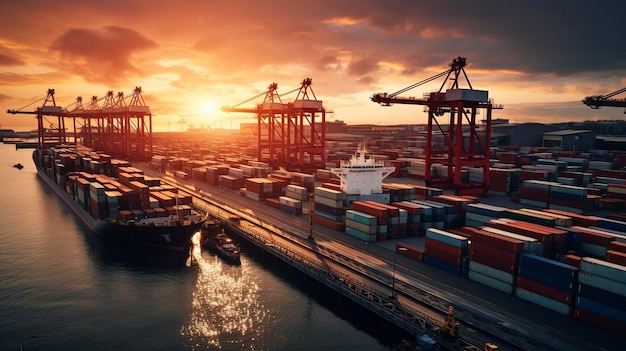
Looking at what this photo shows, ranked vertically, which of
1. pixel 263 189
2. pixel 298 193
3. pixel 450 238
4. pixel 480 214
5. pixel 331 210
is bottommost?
pixel 331 210

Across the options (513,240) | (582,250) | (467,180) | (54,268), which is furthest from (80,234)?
Result: (467,180)

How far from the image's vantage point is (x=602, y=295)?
24.5 m

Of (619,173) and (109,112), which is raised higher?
(109,112)

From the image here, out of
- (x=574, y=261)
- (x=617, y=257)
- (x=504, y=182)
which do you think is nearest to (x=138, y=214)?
(x=574, y=261)

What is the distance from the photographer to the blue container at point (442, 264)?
33281mm

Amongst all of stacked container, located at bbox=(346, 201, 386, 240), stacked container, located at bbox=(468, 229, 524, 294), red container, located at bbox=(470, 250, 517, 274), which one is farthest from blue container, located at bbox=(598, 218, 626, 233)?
stacked container, located at bbox=(346, 201, 386, 240)

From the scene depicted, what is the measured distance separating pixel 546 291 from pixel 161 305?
31.5 metres

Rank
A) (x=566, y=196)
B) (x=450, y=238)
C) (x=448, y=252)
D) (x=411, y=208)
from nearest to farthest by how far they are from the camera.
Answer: (x=448, y=252), (x=450, y=238), (x=411, y=208), (x=566, y=196)

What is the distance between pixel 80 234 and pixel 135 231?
1518 cm

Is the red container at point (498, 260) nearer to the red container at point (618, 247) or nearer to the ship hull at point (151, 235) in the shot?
the red container at point (618, 247)

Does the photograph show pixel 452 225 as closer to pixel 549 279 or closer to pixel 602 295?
pixel 549 279

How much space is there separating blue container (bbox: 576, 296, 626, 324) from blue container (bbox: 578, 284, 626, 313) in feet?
0.65

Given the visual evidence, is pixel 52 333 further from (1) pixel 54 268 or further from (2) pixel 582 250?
(2) pixel 582 250

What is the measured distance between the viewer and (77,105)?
17950cm
